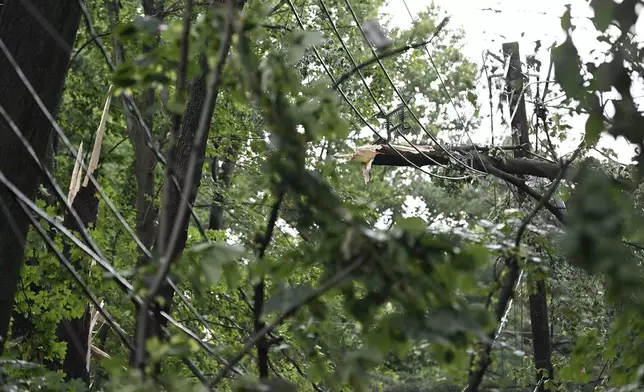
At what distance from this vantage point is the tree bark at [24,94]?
3.33 m

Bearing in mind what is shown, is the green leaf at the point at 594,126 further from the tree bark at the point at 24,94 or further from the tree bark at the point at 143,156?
the tree bark at the point at 143,156

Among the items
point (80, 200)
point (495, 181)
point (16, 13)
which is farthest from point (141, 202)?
point (16, 13)

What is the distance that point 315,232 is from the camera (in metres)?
1.58

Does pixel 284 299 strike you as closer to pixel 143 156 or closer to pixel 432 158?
pixel 432 158

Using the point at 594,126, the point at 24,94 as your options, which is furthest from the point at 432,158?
the point at 594,126

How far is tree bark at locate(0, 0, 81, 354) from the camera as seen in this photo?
3326 mm

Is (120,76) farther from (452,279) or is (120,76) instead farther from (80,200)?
(80,200)

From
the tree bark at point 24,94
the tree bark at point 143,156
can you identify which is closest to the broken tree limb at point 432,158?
the tree bark at point 24,94

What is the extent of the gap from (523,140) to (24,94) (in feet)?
22.4

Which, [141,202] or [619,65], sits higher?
[141,202]

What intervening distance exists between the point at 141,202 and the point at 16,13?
9165mm

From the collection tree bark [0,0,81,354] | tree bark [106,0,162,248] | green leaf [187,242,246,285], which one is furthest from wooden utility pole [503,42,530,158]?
green leaf [187,242,246,285]

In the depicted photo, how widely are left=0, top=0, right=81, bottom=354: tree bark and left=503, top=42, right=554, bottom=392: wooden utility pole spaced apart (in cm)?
407

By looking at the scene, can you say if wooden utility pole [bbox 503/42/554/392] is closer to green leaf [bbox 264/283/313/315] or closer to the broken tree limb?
the broken tree limb
